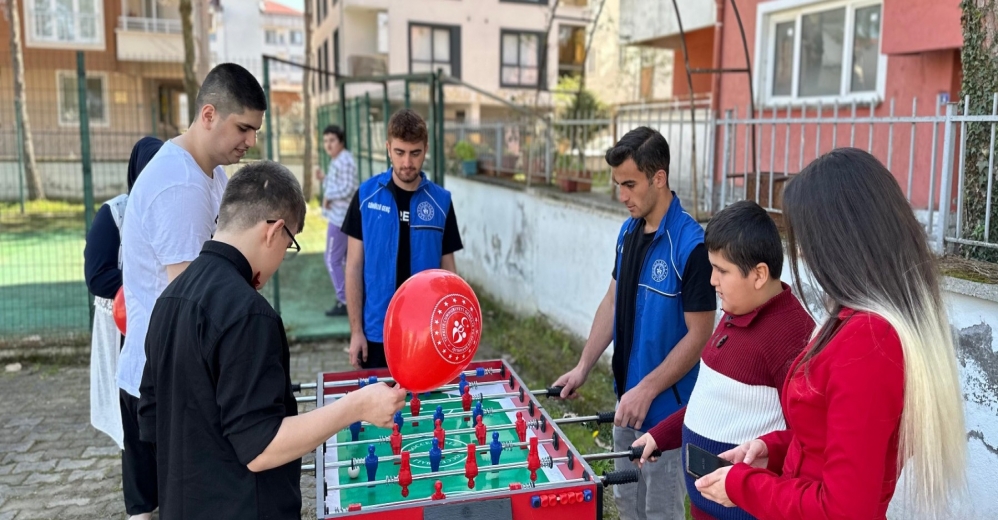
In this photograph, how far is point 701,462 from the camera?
2.21 m

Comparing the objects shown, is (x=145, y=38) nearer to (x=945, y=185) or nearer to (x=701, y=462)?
(x=945, y=185)

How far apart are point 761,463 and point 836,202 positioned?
33.8 inches

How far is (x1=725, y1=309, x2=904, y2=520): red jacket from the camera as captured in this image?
5.46 ft

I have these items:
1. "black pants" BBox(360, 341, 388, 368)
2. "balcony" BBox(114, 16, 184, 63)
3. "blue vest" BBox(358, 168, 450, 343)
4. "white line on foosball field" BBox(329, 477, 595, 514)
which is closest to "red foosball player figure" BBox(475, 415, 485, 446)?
"white line on foosball field" BBox(329, 477, 595, 514)

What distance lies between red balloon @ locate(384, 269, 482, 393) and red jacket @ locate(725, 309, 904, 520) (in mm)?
1068

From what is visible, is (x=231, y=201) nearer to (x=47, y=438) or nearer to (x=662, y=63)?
(x=47, y=438)

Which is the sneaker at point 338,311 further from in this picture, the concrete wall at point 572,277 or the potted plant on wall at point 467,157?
the potted plant on wall at point 467,157

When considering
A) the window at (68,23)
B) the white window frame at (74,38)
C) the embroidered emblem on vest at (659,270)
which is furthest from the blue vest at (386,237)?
the window at (68,23)

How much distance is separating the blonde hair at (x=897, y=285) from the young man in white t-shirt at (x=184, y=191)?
91.0 inches

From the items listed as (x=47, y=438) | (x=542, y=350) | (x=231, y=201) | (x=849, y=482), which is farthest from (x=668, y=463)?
(x=47, y=438)

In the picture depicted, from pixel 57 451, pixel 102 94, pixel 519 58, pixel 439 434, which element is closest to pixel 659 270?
pixel 439 434

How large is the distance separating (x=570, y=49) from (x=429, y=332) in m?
32.5

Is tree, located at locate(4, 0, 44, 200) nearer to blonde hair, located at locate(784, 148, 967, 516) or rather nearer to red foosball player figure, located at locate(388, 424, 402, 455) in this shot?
red foosball player figure, located at locate(388, 424, 402, 455)

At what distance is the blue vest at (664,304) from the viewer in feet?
10.3
